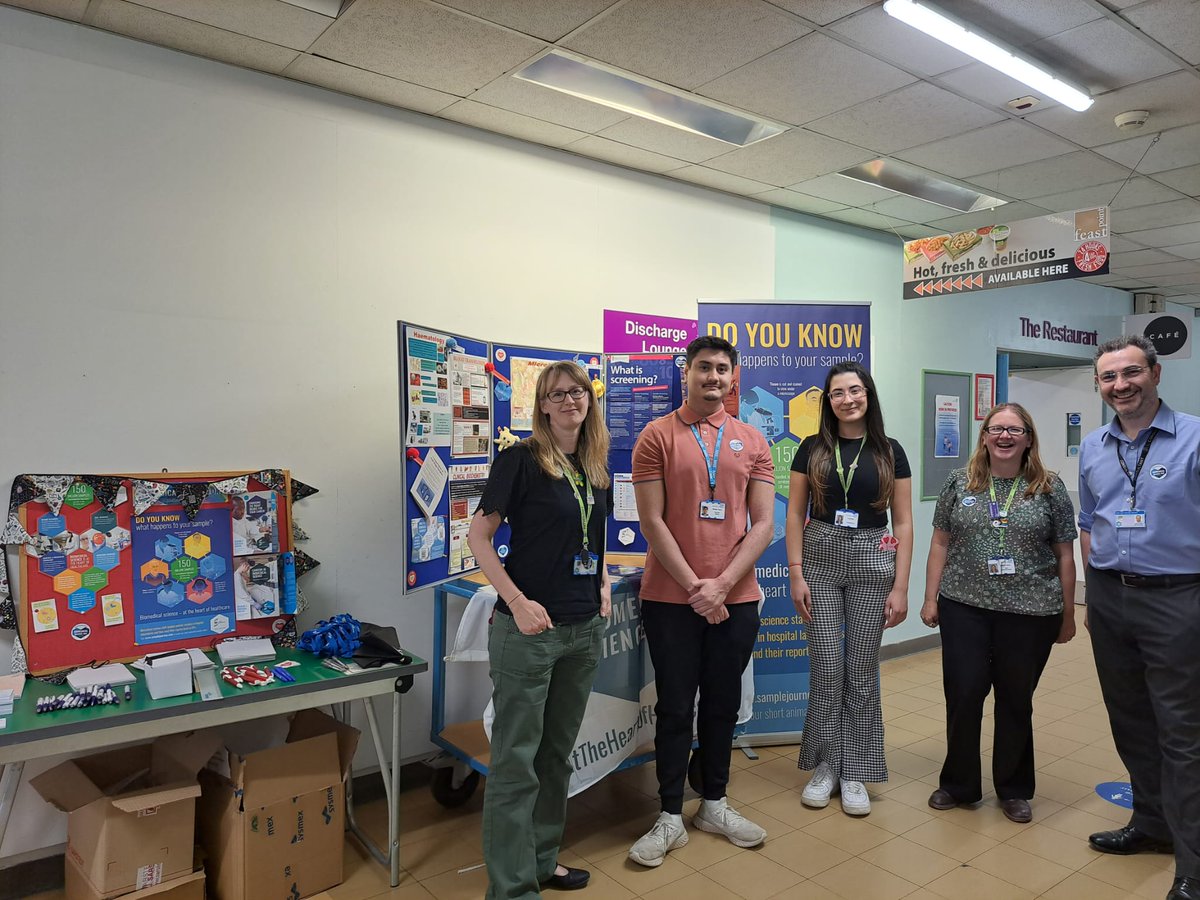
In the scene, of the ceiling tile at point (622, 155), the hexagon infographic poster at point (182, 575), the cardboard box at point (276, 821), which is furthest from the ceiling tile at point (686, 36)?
the cardboard box at point (276, 821)

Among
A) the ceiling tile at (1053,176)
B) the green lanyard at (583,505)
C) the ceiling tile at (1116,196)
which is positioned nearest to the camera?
the green lanyard at (583,505)

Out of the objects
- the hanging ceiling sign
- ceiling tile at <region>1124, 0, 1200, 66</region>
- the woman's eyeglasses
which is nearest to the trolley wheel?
the woman's eyeglasses

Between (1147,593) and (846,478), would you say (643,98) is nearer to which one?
(846,478)

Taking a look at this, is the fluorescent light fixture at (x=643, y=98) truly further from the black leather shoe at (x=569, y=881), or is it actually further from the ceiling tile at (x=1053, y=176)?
the black leather shoe at (x=569, y=881)

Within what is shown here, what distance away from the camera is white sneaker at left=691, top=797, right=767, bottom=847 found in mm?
2949

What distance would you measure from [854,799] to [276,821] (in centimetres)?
211

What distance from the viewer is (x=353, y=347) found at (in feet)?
11.1

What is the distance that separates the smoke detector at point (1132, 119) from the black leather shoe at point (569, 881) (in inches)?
152

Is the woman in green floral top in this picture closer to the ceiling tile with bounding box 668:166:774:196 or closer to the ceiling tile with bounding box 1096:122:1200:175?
the ceiling tile with bounding box 1096:122:1200:175

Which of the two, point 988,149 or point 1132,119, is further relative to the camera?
point 988,149

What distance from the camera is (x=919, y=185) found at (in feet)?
16.2

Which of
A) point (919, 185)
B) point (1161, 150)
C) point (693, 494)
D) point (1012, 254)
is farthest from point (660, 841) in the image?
point (1161, 150)

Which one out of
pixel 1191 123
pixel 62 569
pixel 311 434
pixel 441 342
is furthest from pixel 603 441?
pixel 1191 123

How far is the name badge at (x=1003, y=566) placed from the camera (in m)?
3.05
